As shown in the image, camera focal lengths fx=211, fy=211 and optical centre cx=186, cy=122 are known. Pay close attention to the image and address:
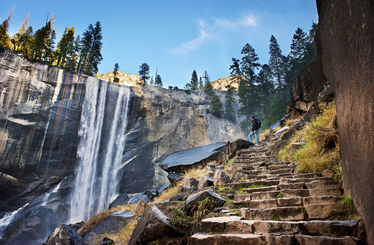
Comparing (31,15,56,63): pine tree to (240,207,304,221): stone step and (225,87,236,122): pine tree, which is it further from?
(240,207,304,221): stone step

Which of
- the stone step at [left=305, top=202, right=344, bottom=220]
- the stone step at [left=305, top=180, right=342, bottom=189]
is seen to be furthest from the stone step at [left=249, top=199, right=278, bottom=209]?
the stone step at [left=305, top=180, right=342, bottom=189]

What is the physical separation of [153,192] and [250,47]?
32720mm

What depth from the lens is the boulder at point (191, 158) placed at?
537 inches

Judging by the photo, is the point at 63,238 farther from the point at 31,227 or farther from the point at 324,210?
the point at 31,227

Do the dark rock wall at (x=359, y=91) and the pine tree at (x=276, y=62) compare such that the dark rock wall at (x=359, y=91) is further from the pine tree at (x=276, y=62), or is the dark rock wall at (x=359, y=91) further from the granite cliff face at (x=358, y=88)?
the pine tree at (x=276, y=62)

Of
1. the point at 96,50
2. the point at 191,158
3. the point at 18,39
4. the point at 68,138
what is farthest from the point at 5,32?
the point at 191,158

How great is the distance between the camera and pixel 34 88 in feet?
75.7

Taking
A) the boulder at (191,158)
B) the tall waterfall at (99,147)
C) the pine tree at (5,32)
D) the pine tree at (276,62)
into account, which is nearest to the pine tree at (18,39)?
the pine tree at (5,32)

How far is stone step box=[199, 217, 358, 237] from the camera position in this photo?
2684 mm

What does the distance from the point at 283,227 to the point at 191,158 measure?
11.6 meters

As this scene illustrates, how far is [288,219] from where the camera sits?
11.3ft

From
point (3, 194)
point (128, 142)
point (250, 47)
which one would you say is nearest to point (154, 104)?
point (128, 142)

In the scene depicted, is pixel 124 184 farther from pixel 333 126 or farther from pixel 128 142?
pixel 333 126

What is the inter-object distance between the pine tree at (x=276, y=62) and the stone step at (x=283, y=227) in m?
30.6
